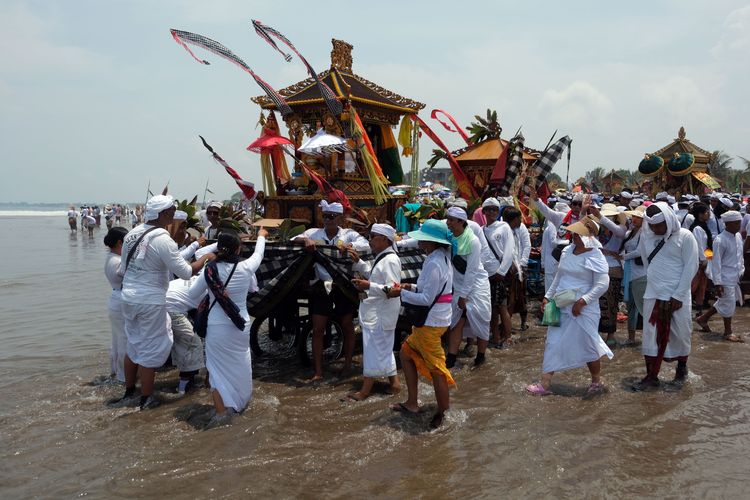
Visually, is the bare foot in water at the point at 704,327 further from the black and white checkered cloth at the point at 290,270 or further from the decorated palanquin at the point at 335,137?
the black and white checkered cloth at the point at 290,270

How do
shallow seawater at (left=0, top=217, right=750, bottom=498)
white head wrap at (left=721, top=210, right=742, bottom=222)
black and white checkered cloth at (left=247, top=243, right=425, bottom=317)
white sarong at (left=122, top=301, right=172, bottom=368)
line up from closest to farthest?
shallow seawater at (left=0, top=217, right=750, bottom=498)
white sarong at (left=122, top=301, right=172, bottom=368)
black and white checkered cloth at (left=247, top=243, right=425, bottom=317)
white head wrap at (left=721, top=210, right=742, bottom=222)

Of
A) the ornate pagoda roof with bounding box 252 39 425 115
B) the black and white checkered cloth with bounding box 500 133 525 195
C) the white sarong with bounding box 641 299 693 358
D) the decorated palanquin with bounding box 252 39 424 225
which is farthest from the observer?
the black and white checkered cloth with bounding box 500 133 525 195

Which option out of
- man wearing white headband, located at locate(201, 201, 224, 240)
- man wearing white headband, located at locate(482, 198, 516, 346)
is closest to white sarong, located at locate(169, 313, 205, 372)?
man wearing white headband, located at locate(201, 201, 224, 240)

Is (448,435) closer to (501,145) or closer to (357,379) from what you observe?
(357,379)

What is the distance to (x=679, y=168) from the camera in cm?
1872

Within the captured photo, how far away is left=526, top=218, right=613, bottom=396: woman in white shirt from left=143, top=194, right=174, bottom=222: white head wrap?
3930mm

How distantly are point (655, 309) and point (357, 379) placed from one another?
3285 millimetres

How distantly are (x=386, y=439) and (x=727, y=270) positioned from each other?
6317mm

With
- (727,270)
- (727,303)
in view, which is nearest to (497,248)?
(727,303)

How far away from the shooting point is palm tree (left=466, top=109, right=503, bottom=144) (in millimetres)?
13086

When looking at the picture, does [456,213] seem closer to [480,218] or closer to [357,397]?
[480,218]

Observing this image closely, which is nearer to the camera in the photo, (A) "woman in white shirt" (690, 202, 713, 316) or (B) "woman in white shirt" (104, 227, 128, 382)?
(B) "woman in white shirt" (104, 227, 128, 382)

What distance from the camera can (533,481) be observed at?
12.5ft

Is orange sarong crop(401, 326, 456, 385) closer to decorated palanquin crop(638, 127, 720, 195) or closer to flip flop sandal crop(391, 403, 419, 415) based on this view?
flip flop sandal crop(391, 403, 419, 415)
